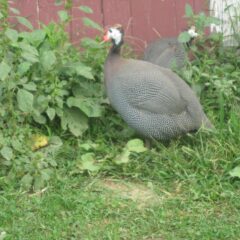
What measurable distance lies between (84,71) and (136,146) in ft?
1.85

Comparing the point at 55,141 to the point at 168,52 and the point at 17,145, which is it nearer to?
the point at 17,145

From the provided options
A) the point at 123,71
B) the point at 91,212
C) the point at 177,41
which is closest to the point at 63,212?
the point at 91,212

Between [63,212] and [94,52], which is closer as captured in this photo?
[63,212]

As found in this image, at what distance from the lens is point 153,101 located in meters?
4.11

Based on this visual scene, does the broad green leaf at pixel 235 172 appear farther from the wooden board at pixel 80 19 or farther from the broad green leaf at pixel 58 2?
the wooden board at pixel 80 19

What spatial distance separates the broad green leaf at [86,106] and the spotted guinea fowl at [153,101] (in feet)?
0.47

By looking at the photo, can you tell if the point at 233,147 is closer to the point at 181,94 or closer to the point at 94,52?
the point at 181,94

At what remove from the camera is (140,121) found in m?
4.14

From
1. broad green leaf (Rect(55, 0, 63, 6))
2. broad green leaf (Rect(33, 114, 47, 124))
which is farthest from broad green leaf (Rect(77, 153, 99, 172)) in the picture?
broad green leaf (Rect(55, 0, 63, 6))

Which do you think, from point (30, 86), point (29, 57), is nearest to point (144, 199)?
point (30, 86)

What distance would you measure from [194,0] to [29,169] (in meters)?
1.95

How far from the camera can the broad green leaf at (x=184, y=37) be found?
477 cm

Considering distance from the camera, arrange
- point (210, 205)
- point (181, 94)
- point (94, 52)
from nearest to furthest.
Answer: point (210, 205), point (181, 94), point (94, 52)

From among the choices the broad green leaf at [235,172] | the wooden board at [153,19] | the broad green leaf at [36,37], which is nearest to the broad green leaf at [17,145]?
the broad green leaf at [36,37]
